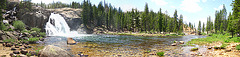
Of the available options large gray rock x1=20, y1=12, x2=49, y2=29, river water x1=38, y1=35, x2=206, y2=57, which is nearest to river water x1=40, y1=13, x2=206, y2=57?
river water x1=38, y1=35, x2=206, y2=57

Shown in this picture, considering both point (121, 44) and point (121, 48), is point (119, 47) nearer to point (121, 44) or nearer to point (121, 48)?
point (121, 48)

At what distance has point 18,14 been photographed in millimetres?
34719

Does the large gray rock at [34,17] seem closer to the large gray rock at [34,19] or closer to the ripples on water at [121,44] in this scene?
the large gray rock at [34,19]

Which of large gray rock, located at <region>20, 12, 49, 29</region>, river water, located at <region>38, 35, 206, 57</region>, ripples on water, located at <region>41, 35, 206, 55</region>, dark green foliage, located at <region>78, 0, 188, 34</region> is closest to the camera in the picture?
river water, located at <region>38, 35, 206, 57</region>

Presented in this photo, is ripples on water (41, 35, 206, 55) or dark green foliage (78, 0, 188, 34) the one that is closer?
ripples on water (41, 35, 206, 55)

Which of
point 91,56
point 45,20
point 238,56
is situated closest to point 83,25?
point 45,20

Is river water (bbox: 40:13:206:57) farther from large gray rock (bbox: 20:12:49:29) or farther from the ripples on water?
large gray rock (bbox: 20:12:49:29)

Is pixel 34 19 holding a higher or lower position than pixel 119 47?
higher

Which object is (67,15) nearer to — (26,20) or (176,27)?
(26,20)

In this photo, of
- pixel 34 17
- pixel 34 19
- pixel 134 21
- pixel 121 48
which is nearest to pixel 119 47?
pixel 121 48

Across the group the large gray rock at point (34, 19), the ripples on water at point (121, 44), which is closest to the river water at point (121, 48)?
the ripples on water at point (121, 44)

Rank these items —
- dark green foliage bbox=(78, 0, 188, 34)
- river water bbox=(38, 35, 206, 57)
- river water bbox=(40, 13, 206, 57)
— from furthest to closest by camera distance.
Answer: dark green foliage bbox=(78, 0, 188, 34) → river water bbox=(38, 35, 206, 57) → river water bbox=(40, 13, 206, 57)

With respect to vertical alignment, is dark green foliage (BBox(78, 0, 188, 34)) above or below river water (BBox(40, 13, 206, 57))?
above

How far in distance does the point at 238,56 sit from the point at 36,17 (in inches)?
1765
